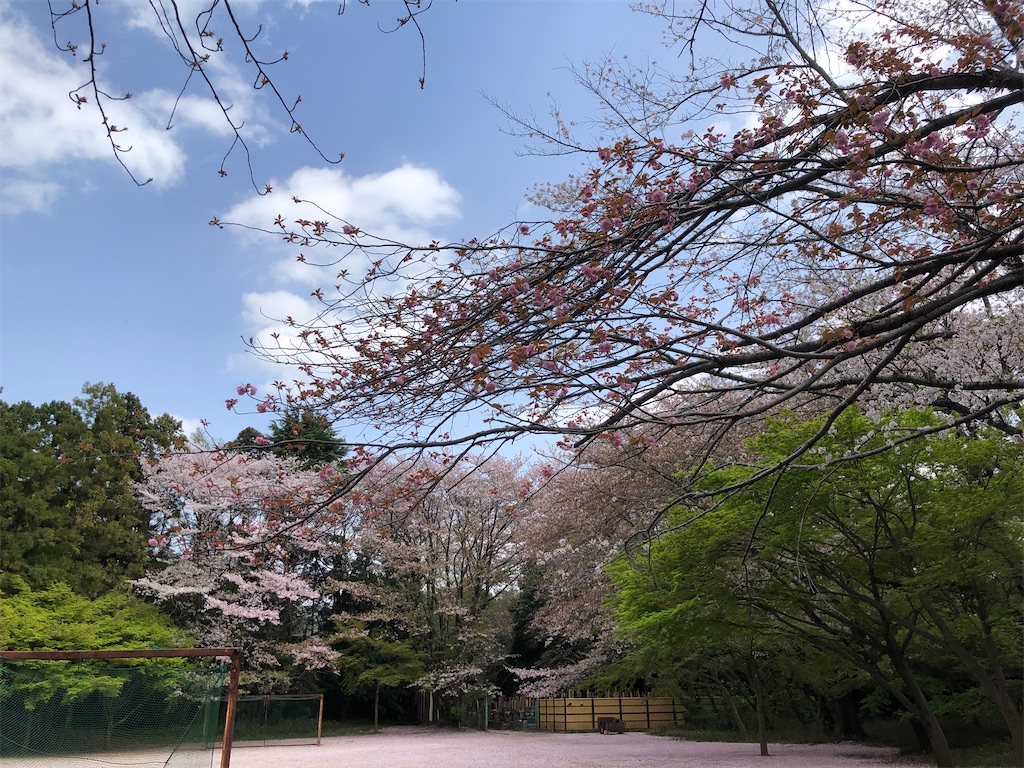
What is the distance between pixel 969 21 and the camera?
4.51m

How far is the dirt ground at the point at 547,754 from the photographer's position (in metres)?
11.0

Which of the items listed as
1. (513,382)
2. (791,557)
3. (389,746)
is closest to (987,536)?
(791,557)

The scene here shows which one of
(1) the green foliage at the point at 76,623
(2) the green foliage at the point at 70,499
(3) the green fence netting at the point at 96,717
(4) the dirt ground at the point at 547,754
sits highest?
(2) the green foliage at the point at 70,499

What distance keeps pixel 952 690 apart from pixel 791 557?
6.91 m

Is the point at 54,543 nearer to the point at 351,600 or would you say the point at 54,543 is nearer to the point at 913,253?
the point at 351,600

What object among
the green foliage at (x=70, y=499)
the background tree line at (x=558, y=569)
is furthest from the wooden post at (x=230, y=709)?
the green foliage at (x=70, y=499)

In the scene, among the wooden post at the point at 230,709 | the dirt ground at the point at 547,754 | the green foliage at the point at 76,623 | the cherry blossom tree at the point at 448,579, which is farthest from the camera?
the cherry blossom tree at the point at 448,579

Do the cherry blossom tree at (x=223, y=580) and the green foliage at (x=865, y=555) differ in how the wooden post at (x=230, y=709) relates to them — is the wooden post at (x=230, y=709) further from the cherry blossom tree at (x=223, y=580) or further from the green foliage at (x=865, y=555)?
the cherry blossom tree at (x=223, y=580)

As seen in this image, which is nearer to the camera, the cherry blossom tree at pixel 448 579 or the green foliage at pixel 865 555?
the green foliage at pixel 865 555

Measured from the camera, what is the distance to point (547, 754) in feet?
42.5

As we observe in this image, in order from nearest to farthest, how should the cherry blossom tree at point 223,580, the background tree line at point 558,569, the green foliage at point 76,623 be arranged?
the background tree line at point 558,569, the green foliage at point 76,623, the cherry blossom tree at point 223,580

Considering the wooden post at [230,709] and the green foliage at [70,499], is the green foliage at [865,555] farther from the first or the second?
the green foliage at [70,499]

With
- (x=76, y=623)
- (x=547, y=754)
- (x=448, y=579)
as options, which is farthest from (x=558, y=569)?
(x=76, y=623)

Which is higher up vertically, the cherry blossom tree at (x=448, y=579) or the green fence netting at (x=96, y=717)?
the cherry blossom tree at (x=448, y=579)
